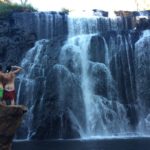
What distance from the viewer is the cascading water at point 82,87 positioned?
98.9ft

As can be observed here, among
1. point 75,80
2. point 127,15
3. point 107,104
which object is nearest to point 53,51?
point 75,80

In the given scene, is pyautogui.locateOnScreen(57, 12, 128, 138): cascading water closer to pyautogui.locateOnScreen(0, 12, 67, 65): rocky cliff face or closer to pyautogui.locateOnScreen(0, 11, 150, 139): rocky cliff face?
pyautogui.locateOnScreen(0, 11, 150, 139): rocky cliff face

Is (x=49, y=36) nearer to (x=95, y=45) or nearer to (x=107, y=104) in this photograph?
(x=95, y=45)

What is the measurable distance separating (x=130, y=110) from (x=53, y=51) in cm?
705

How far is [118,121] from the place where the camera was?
102 feet

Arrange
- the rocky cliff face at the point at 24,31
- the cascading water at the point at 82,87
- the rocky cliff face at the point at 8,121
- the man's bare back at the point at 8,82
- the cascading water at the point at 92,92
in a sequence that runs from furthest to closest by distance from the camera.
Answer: the rocky cliff face at the point at 24,31 < the cascading water at the point at 92,92 < the cascading water at the point at 82,87 < the man's bare back at the point at 8,82 < the rocky cliff face at the point at 8,121

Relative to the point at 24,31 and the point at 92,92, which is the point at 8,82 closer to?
the point at 92,92

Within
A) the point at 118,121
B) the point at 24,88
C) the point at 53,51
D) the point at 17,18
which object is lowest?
the point at 118,121

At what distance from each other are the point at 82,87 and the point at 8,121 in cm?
1986

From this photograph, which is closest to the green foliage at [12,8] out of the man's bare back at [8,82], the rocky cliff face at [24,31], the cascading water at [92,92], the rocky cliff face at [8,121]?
the rocky cliff face at [24,31]

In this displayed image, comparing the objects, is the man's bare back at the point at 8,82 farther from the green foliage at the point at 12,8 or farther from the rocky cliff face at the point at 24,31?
the green foliage at the point at 12,8

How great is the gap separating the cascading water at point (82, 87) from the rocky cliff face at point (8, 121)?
16.6 m

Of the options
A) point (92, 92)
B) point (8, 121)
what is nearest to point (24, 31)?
point (92, 92)

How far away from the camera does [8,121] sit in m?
12.5
